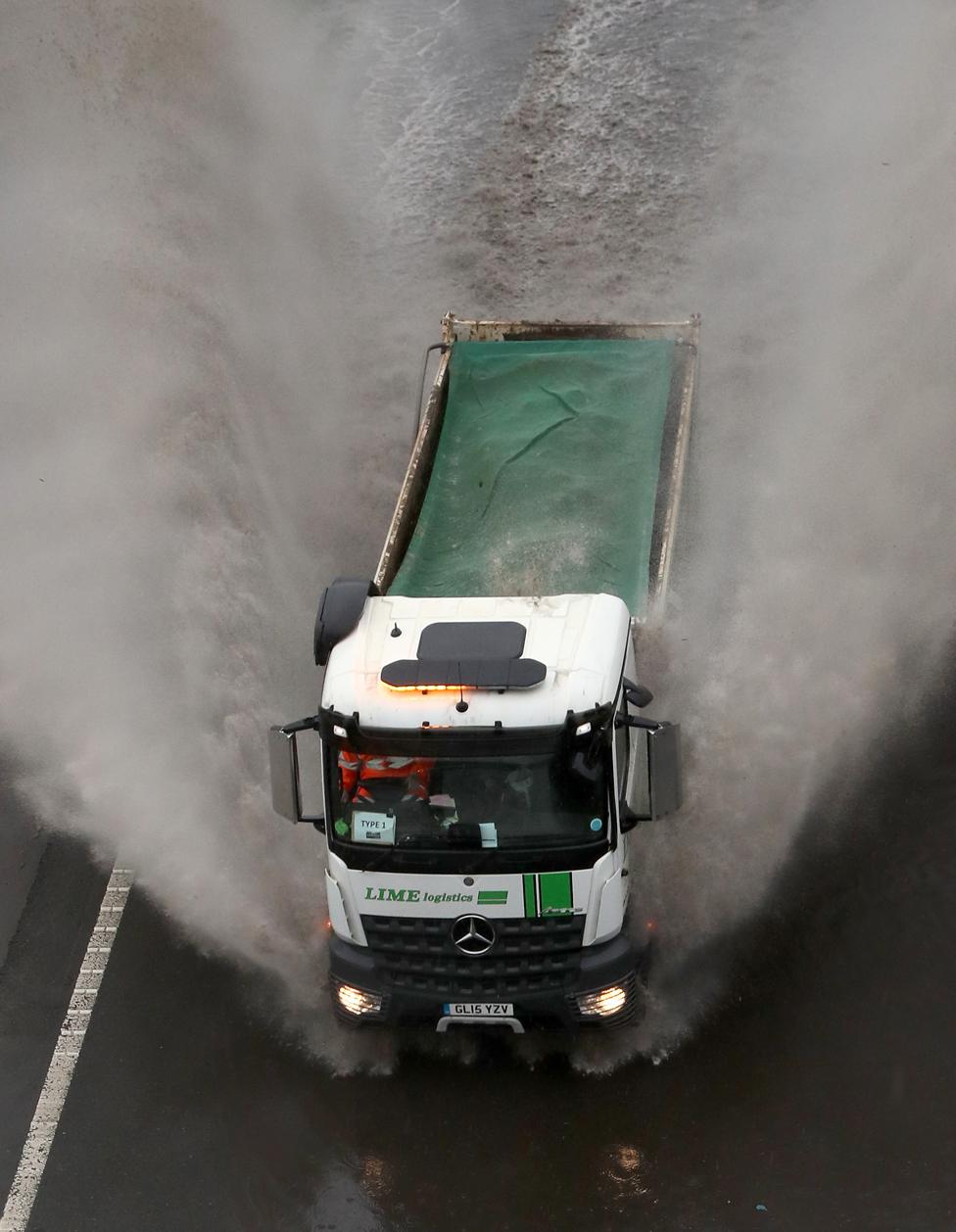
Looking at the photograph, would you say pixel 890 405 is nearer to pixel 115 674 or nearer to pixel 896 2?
pixel 115 674

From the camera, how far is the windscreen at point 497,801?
24.8 ft

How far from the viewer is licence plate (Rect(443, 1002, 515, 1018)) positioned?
791 centimetres

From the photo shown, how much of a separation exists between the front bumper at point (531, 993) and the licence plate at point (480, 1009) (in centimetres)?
3

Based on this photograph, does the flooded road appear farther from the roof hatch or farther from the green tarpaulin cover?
the roof hatch

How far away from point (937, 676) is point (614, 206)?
10.2 metres

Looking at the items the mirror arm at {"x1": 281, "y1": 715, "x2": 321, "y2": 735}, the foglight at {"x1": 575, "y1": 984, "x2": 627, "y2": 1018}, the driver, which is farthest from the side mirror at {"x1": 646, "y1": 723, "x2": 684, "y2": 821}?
the mirror arm at {"x1": 281, "y1": 715, "x2": 321, "y2": 735}

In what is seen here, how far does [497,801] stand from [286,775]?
4.40 feet

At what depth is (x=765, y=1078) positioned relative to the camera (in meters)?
8.40

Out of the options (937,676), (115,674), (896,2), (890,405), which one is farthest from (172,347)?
(896,2)

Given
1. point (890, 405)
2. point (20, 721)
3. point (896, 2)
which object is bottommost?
point (20, 721)

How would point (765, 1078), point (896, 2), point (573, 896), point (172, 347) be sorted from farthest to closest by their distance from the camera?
1. point (896, 2)
2. point (172, 347)
3. point (765, 1078)
4. point (573, 896)

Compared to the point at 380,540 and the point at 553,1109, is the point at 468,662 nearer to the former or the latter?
the point at 553,1109

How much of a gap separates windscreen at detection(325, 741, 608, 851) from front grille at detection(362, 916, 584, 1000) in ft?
1.64

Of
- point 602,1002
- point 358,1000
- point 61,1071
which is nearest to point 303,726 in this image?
point 358,1000
